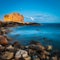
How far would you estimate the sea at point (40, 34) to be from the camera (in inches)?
69.7

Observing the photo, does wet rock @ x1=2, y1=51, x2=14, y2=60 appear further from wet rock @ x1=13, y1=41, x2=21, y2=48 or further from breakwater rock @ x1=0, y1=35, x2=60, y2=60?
wet rock @ x1=13, y1=41, x2=21, y2=48

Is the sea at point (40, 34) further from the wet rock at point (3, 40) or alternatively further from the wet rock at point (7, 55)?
the wet rock at point (7, 55)

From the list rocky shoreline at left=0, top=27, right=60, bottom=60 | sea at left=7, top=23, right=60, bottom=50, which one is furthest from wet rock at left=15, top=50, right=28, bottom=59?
sea at left=7, top=23, right=60, bottom=50

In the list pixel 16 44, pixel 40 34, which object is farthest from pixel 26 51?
pixel 40 34

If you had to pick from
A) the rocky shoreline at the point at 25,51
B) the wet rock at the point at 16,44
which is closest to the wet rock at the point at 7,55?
the rocky shoreline at the point at 25,51

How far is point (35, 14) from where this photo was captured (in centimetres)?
186

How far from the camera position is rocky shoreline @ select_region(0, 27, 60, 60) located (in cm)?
173

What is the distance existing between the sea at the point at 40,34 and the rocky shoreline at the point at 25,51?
0.05 meters

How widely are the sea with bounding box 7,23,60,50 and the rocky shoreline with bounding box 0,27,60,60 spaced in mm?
54

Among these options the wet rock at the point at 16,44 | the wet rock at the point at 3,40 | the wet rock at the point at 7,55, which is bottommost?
the wet rock at the point at 7,55

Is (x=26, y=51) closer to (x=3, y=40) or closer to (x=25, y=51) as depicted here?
(x=25, y=51)

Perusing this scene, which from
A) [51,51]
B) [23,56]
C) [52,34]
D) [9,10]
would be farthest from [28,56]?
[9,10]

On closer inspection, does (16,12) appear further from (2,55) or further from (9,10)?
(2,55)

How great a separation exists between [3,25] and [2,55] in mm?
406
